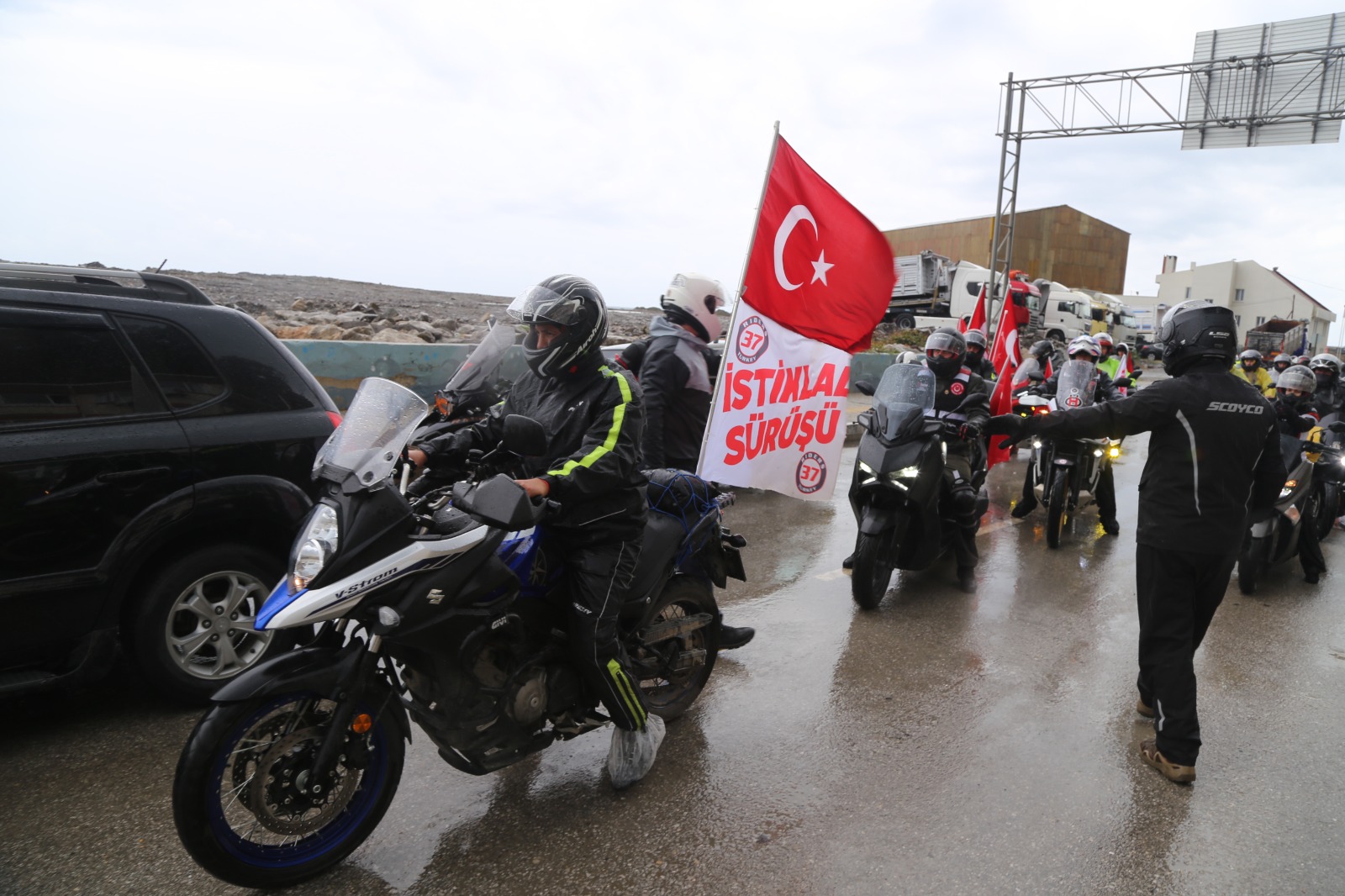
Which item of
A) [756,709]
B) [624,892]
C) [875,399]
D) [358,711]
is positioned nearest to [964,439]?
[875,399]

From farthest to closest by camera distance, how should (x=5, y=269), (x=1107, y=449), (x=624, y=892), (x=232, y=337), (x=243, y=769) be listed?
(x=1107, y=449) → (x=232, y=337) → (x=5, y=269) → (x=624, y=892) → (x=243, y=769)

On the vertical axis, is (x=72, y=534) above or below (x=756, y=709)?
above

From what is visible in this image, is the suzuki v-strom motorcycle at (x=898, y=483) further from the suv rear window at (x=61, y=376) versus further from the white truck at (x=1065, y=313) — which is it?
the white truck at (x=1065, y=313)

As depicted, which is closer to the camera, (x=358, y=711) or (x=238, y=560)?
(x=358, y=711)

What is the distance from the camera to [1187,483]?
152 inches

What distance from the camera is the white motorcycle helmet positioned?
17.7ft

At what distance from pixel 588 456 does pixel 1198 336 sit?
9.22 ft

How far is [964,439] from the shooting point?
650 centimetres

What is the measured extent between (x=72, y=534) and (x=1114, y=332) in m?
44.7

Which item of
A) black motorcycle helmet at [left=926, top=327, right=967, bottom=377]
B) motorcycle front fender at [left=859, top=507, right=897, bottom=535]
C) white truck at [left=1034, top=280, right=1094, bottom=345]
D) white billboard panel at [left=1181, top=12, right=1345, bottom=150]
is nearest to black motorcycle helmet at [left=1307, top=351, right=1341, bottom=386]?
black motorcycle helmet at [left=926, top=327, right=967, bottom=377]

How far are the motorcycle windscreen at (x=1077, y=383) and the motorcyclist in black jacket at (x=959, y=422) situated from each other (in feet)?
7.38

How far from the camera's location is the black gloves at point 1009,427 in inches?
160

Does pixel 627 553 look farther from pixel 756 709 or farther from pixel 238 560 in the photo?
pixel 238 560

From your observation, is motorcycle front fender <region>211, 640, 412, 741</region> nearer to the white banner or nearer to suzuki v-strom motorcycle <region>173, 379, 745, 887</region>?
suzuki v-strom motorcycle <region>173, 379, 745, 887</region>
